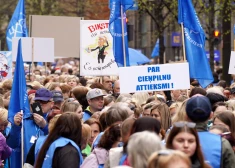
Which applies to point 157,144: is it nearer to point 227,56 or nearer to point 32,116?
point 32,116

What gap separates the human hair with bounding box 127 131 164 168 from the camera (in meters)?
5.57

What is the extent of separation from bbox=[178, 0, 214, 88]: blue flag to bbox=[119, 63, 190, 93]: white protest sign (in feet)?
10.7

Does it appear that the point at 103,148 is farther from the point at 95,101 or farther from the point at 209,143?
the point at 95,101

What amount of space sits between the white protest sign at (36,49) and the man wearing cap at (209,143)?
11.1m

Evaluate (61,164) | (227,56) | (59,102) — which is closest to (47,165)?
(61,164)

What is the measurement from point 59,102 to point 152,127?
521 cm

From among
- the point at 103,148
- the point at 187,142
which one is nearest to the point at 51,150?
the point at 103,148

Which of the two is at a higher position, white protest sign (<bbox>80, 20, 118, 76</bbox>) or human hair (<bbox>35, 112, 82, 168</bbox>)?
white protest sign (<bbox>80, 20, 118, 76</bbox>)

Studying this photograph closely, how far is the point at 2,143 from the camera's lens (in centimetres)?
901

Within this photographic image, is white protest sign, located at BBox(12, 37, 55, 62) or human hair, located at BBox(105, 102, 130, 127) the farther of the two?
white protest sign, located at BBox(12, 37, 55, 62)

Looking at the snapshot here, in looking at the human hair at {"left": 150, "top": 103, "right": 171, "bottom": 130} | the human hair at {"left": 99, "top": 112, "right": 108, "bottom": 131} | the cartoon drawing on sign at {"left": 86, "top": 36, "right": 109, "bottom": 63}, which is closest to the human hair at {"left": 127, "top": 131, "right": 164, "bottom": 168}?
the human hair at {"left": 99, "top": 112, "right": 108, "bottom": 131}

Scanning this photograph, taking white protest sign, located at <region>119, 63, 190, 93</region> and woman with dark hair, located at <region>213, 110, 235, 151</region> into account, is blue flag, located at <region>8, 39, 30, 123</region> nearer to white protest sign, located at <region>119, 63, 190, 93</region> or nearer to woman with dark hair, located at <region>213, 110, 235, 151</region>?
white protest sign, located at <region>119, 63, 190, 93</region>

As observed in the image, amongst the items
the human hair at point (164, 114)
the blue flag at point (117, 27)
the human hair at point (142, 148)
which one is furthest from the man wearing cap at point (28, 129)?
the blue flag at point (117, 27)

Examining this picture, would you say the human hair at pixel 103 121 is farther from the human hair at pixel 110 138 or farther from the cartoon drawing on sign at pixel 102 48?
the cartoon drawing on sign at pixel 102 48
